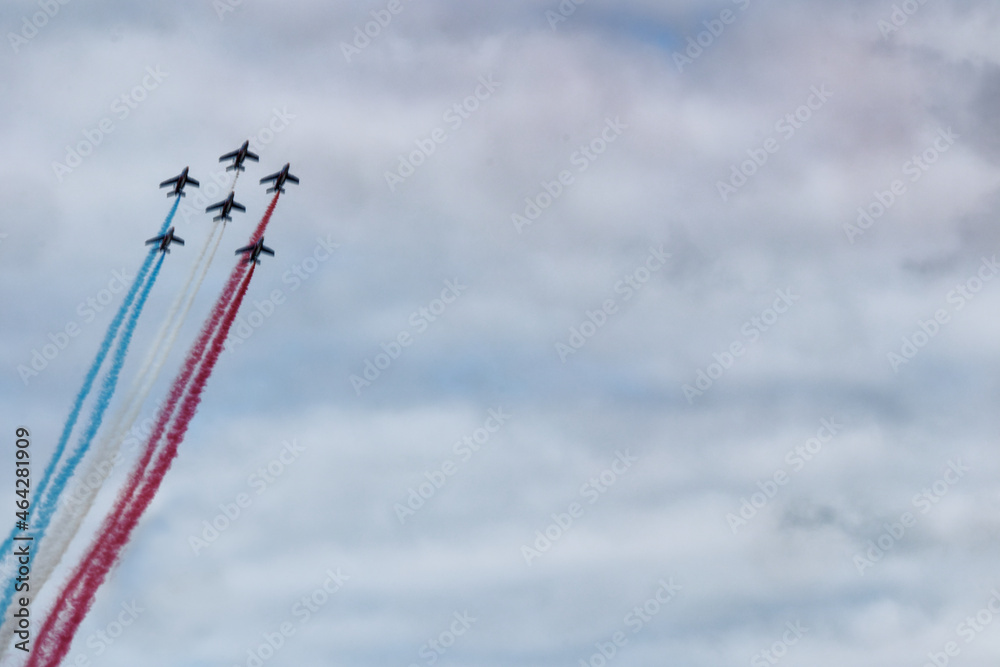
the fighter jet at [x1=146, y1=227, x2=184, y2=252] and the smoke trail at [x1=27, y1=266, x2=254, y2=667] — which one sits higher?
the fighter jet at [x1=146, y1=227, x2=184, y2=252]

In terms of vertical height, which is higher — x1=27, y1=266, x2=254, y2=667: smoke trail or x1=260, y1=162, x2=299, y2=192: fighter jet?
x1=260, y1=162, x2=299, y2=192: fighter jet

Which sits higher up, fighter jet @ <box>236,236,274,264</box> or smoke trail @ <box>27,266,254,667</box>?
fighter jet @ <box>236,236,274,264</box>

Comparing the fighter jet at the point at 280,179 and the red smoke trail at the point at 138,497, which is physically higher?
the fighter jet at the point at 280,179

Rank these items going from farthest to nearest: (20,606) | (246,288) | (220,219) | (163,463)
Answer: (220,219), (246,288), (163,463), (20,606)

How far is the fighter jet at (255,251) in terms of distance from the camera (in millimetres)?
184000

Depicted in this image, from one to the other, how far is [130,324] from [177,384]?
10.3 m

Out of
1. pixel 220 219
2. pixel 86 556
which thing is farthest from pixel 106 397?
pixel 220 219

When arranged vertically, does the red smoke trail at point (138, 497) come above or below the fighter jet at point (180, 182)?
below

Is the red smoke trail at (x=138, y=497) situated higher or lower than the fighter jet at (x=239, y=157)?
lower

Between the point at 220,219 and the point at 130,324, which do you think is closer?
the point at 130,324

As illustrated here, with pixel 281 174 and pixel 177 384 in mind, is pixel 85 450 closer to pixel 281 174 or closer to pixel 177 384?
pixel 177 384

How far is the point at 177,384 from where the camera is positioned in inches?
6688

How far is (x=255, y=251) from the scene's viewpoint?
606 feet

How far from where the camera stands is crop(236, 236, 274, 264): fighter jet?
184m
